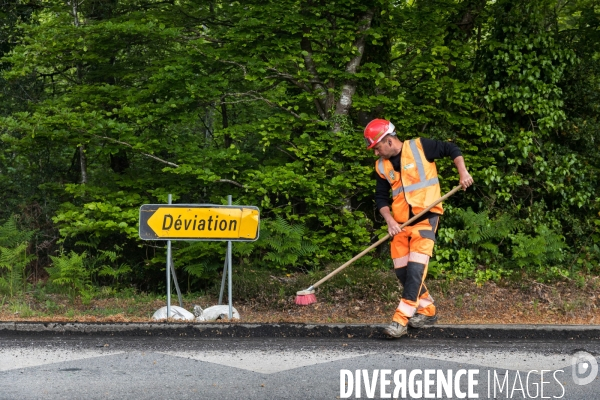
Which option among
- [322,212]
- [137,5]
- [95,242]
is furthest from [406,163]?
[137,5]

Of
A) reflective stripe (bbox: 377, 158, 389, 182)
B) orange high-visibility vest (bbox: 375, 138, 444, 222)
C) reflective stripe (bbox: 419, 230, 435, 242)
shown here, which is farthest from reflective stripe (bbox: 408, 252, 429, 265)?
reflective stripe (bbox: 377, 158, 389, 182)

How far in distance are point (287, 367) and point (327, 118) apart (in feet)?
15.7

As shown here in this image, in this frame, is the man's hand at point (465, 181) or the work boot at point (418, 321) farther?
the work boot at point (418, 321)

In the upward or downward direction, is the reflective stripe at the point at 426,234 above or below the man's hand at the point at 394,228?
below

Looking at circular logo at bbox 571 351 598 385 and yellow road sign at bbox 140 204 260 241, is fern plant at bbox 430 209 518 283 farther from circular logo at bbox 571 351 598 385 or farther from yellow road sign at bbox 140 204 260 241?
circular logo at bbox 571 351 598 385

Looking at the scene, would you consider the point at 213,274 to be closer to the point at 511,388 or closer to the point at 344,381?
the point at 344,381

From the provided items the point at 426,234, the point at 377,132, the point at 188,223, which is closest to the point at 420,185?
the point at 426,234

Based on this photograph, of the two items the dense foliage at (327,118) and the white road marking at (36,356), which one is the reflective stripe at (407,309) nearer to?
the white road marking at (36,356)

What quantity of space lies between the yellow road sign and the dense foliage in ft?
5.59

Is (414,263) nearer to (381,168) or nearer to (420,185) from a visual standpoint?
(420,185)

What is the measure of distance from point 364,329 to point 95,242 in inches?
200

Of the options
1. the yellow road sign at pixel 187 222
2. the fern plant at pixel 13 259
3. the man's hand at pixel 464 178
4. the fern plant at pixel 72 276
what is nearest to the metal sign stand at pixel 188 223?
the yellow road sign at pixel 187 222

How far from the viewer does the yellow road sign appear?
6457 mm

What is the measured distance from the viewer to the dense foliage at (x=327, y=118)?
8.23 metres
